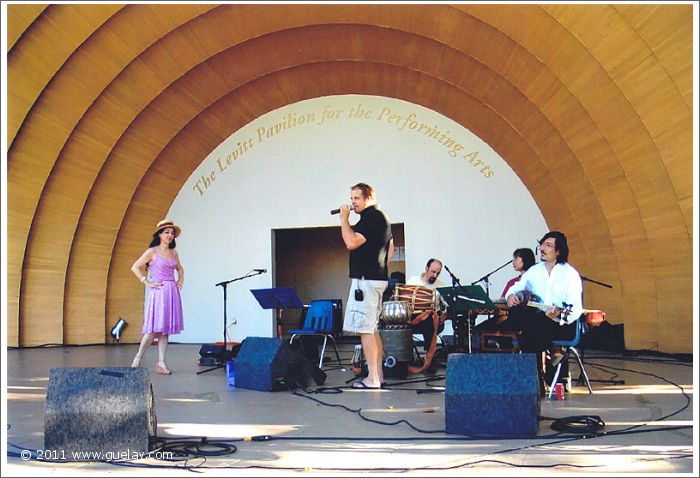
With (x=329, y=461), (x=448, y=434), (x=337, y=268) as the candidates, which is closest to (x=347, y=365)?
(x=448, y=434)

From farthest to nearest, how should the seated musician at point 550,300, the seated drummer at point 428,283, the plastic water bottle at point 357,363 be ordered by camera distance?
the seated drummer at point 428,283
the plastic water bottle at point 357,363
the seated musician at point 550,300

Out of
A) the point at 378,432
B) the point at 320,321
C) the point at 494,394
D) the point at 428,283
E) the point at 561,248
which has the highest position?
the point at 561,248

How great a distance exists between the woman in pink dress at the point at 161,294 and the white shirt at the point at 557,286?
11.5ft

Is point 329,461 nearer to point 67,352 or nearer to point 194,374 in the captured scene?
point 194,374

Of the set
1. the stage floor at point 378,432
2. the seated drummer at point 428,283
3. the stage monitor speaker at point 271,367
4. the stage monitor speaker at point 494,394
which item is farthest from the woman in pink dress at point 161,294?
the stage monitor speaker at point 494,394

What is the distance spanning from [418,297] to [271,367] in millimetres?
1862

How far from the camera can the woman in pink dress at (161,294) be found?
277 inches

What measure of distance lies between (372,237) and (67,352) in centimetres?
619

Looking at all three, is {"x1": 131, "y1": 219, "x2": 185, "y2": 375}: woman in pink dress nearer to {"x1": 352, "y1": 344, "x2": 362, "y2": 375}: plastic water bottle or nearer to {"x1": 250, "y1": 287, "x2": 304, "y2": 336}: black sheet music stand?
{"x1": 250, "y1": 287, "x2": 304, "y2": 336}: black sheet music stand

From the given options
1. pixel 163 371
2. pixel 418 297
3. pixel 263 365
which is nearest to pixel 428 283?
pixel 418 297

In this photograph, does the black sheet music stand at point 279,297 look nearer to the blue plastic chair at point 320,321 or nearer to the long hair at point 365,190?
the blue plastic chair at point 320,321

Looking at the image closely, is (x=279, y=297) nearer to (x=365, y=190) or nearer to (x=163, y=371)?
(x=163, y=371)

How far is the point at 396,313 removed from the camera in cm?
659

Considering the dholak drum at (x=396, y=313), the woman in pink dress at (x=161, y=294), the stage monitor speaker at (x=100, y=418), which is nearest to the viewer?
the stage monitor speaker at (x=100, y=418)
